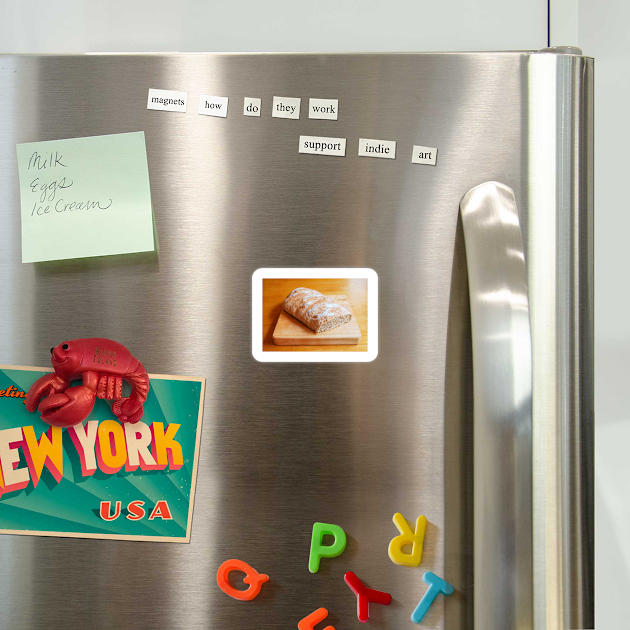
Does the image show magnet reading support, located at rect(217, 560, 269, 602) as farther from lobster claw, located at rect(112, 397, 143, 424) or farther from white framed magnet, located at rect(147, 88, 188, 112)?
white framed magnet, located at rect(147, 88, 188, 112)

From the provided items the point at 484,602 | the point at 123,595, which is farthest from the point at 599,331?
the point at 123,595

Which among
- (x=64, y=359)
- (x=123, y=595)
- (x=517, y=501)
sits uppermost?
(x=64, y=359)

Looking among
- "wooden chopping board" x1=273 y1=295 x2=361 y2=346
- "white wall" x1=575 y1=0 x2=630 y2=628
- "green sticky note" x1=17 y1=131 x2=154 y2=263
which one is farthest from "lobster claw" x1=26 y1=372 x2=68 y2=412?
"white wall" x1=575 y1=0 x2=630 y2=628

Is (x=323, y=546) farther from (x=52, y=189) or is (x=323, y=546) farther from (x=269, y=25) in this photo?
(x=269, y=25)

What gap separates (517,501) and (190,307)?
401 mm

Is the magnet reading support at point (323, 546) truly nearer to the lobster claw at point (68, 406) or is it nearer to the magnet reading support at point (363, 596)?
the magnet reading support at point (363, 596)

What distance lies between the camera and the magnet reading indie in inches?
21.8

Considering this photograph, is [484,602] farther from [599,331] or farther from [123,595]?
[599,331]

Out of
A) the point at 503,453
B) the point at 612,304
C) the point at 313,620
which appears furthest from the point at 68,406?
the point at 612,304

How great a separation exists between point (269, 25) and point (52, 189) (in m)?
0.49

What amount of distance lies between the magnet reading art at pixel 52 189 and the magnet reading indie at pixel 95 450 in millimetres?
243

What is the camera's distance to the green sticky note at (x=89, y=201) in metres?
0.56

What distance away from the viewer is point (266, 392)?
560 mm

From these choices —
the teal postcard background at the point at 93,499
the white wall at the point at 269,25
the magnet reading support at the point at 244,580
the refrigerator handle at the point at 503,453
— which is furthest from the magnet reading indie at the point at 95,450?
the white wall at the point at 269,25
